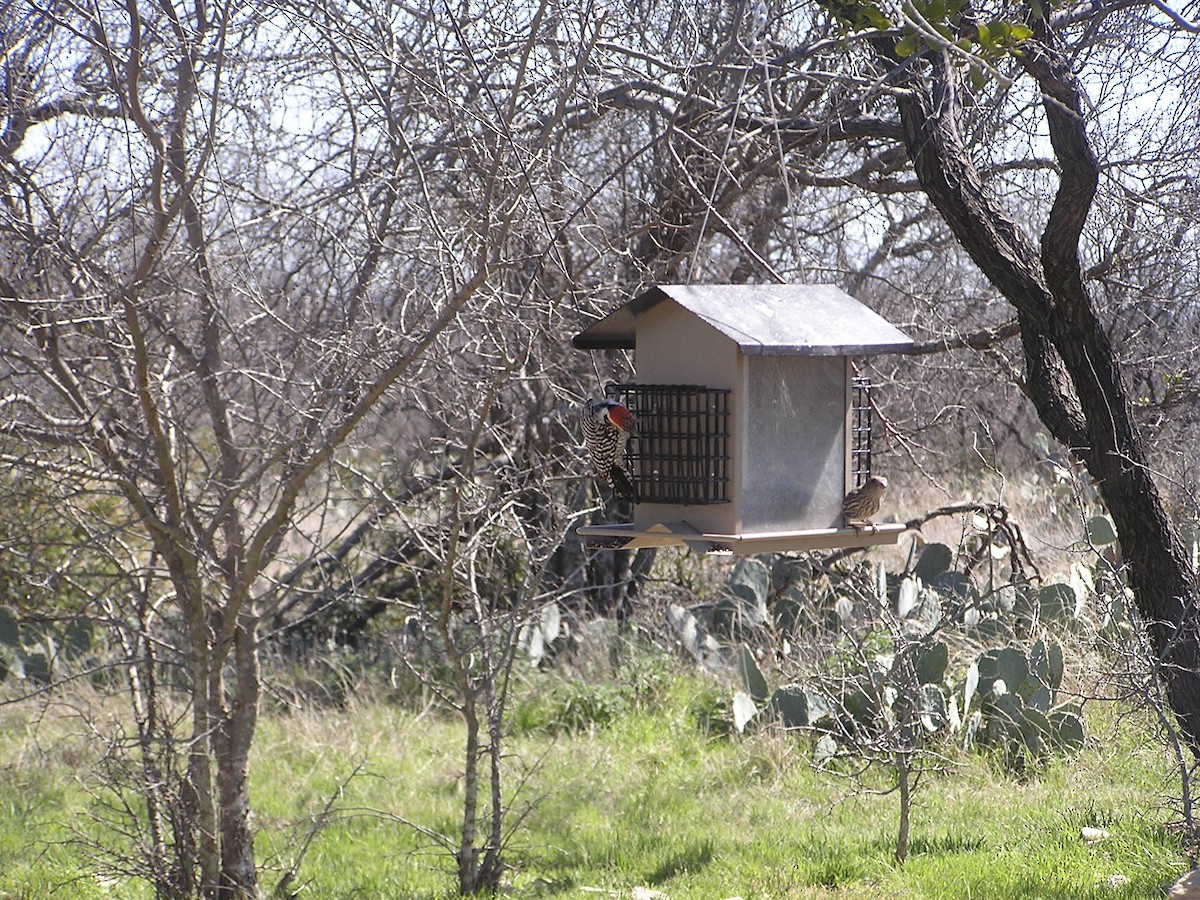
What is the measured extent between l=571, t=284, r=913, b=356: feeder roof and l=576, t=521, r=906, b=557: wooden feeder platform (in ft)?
1.81

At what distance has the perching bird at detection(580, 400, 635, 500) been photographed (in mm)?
3771

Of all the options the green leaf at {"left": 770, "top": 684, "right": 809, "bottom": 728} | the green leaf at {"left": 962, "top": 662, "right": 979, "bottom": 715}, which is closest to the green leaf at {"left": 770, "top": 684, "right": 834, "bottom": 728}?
the green leaf at {"left": 770, "top": 684, "right": 809, "bottom": 728}

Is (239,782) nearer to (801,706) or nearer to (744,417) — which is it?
(744,417)

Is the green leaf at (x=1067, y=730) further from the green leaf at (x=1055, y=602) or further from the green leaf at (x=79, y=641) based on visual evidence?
the green leaf at (x=79, y=641)

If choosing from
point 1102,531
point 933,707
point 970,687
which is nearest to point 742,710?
point 933,707

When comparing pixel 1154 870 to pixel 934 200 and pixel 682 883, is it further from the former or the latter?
pixel 934 200

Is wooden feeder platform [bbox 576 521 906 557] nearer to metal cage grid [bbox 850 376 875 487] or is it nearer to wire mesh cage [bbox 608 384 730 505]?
wire mesh cage [bbox 608 384 730 505]

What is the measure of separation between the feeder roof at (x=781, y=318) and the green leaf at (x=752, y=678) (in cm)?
318

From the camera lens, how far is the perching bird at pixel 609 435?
3.77m

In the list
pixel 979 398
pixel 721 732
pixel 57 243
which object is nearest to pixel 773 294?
pixel 57 243

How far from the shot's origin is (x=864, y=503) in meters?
3.92

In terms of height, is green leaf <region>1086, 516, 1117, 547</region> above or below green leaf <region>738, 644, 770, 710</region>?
above

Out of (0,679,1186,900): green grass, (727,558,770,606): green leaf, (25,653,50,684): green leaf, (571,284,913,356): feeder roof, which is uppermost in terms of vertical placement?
(571,284,913,356): feeder roof

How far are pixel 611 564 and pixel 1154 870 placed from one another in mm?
4719
